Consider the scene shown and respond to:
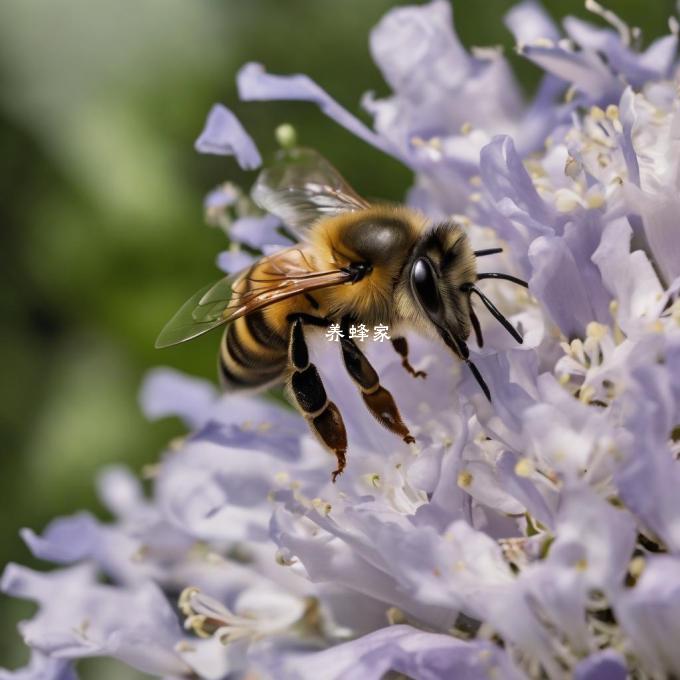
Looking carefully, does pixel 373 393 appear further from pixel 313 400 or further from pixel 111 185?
pixel 111 185

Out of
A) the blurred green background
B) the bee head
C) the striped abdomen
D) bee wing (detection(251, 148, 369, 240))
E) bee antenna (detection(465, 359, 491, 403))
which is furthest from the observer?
the blurred green background

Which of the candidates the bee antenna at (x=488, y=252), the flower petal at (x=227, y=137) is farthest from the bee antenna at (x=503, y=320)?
the flower petal at (x=227, y=137)

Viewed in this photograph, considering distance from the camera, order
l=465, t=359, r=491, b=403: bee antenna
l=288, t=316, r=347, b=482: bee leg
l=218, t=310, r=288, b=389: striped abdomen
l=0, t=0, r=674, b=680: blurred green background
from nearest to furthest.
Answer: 1. l=465, t=359, r=491, b=403: bee antenna
2. l=288, t=316, r=347, b=482: bee leg
3. l=218, t=310, r=288, b=389: striped abdomen
4. l=0, t=0, r=674, b=680: blurred green background

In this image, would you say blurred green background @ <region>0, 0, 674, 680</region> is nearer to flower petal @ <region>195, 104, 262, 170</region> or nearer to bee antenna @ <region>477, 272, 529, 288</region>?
flower petal @ <region>195, 104, 262, 170</region>

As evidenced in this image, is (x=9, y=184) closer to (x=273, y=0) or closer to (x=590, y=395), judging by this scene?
(x=273, y=0)

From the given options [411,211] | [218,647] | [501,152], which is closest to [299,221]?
[411,211]

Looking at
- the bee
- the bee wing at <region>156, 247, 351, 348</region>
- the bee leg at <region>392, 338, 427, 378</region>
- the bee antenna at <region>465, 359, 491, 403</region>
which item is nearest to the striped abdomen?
the bee
